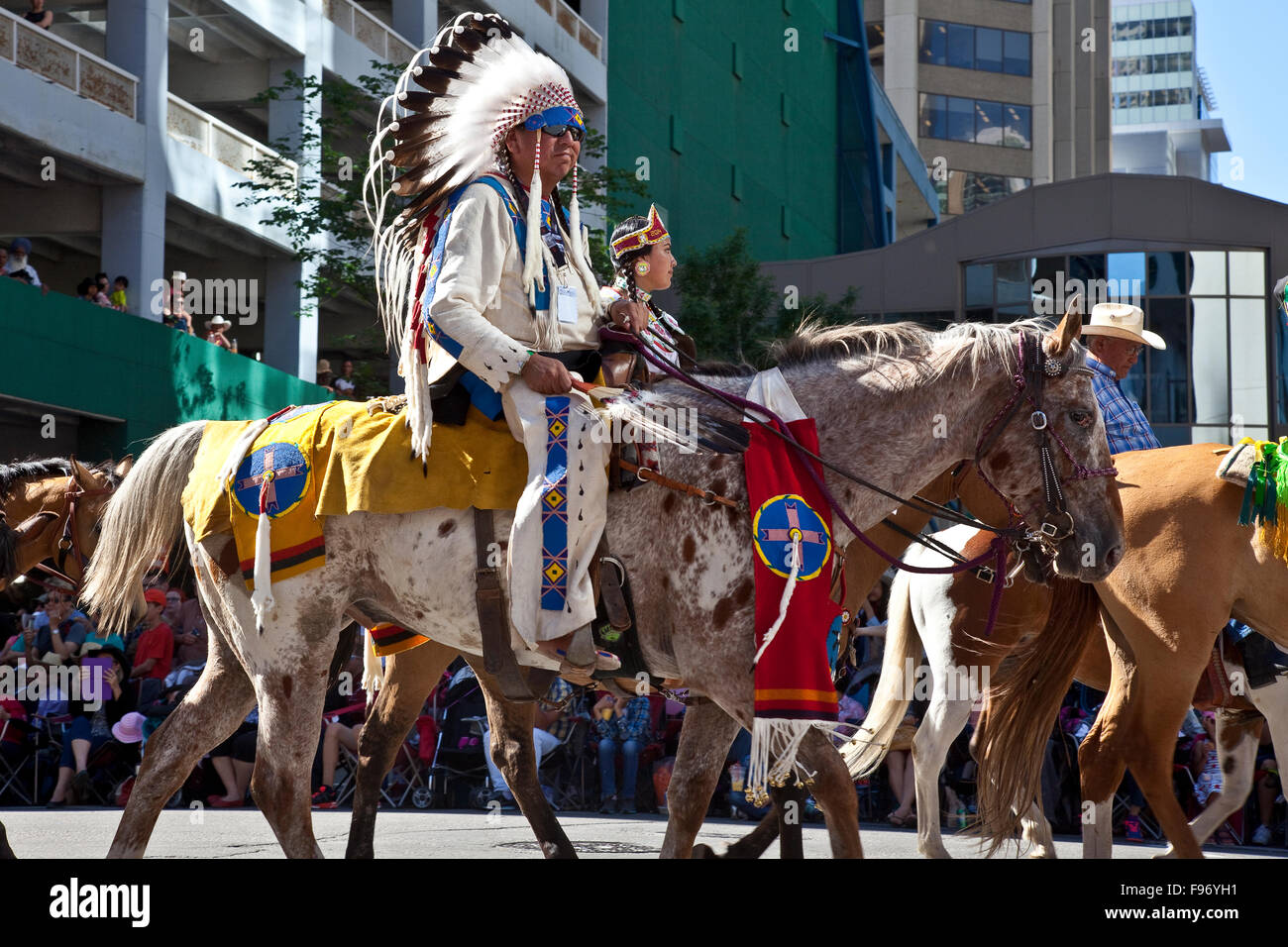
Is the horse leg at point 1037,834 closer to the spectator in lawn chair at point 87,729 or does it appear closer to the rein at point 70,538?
the rein at point 70,538

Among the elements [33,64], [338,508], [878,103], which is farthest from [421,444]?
[878,103]

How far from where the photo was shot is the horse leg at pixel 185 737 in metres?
4.98

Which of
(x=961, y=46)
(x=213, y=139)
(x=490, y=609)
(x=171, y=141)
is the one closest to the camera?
(x=490, y=609)

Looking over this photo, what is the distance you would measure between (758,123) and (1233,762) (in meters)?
33.5

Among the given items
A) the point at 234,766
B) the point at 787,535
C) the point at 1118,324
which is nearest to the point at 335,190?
the point at 234,766

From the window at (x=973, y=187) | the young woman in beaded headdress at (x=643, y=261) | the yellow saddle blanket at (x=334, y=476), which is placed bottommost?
the yellow saddle blanket at (x=334, y=476)

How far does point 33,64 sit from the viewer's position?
1744cm

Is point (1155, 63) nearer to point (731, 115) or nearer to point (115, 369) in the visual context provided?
point (731, 115)

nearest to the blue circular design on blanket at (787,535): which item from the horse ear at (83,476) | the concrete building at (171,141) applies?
the horse ear at (83,476)

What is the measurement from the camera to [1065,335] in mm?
4629

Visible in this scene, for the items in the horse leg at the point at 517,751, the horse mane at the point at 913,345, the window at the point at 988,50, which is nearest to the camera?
the horse mane at the point at 913,345

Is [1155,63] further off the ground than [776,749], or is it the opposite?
[1155,63]

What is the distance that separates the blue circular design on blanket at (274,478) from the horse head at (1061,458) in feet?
7.54
